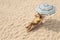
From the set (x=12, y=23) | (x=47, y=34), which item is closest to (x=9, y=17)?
(x=12, y=23)

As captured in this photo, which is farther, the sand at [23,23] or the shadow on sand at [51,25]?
the shadow on sand at [51,25]

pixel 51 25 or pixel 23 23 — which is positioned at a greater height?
pixel 23 23

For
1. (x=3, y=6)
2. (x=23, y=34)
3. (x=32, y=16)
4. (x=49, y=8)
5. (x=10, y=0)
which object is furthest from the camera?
(x=10, y=0)

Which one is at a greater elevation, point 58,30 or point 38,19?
point 38,19

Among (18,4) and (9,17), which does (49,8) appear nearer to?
(9,17)

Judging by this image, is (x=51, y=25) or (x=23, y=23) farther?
(x=23, y=23)

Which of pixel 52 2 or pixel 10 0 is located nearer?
pixel 52 2

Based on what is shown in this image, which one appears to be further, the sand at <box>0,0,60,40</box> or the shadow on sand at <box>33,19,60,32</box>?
the shadow on sand at <box>33,19,60,32</box>

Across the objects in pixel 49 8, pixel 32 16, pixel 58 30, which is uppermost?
pixel 49 8
